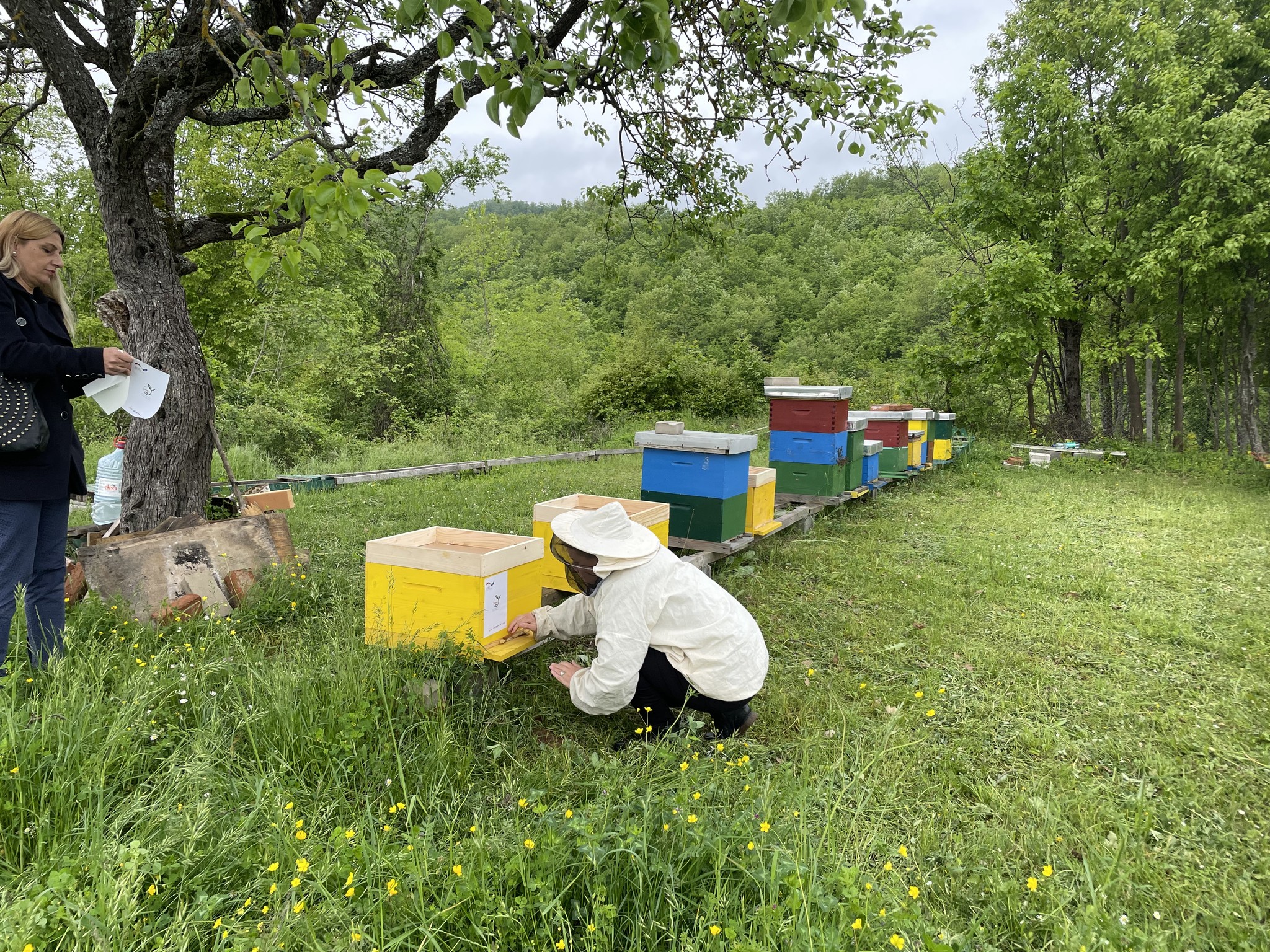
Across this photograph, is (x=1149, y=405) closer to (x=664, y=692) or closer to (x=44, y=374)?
(x=664, y=692)

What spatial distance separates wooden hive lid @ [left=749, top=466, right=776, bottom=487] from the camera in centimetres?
548

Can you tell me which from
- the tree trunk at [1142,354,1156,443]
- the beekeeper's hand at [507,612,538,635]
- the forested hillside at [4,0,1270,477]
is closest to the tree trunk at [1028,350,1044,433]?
the forested hillside at [4,0,1270,477]

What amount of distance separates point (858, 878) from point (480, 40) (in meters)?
2.44

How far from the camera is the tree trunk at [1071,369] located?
46.0 ft

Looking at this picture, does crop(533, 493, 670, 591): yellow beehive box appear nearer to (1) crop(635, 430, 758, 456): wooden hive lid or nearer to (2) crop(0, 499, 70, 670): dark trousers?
(1) crop(635, 430, 758, 456): wooden hive lid

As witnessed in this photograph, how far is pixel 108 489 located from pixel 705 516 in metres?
4.61

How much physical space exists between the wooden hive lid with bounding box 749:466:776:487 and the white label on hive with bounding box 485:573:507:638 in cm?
280

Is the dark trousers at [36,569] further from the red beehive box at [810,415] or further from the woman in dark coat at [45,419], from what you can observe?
the red beehive box at [810,415]

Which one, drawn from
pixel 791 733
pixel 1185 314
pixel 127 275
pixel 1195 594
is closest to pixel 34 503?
pixel 127 275

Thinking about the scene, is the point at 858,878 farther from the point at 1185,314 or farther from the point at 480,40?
the point at 1185,314

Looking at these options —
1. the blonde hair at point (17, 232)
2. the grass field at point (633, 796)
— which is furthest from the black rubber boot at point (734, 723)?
the blonde hair at point (17, 232)

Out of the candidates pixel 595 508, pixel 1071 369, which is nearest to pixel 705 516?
pixel 595 508

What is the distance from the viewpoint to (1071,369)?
14047 mm

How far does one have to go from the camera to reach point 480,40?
190 centimetres
